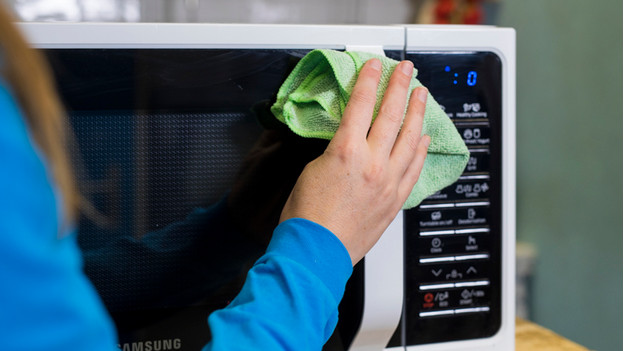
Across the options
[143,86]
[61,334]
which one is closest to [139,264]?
[143,86]

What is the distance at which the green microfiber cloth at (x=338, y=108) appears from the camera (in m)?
0.53

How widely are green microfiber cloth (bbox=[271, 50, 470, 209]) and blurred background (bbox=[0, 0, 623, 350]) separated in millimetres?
894

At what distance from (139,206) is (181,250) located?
56 millimetres

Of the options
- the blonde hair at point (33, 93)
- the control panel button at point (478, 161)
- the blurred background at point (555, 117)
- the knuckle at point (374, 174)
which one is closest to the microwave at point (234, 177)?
the control panel button at point (478, 161)

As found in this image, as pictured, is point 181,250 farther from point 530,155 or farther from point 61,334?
point 530,155

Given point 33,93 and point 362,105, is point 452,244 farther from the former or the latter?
point 33,93

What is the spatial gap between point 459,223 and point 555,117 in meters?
0.97

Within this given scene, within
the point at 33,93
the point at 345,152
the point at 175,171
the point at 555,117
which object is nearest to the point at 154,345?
the point at 175,171

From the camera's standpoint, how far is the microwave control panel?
62 cm

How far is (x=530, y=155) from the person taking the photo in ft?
5.10

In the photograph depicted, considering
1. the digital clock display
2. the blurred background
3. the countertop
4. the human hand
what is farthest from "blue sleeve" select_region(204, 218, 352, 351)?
the blurred background

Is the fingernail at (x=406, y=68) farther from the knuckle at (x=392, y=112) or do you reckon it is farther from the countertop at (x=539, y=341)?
the countertop at (x=539, y=341)

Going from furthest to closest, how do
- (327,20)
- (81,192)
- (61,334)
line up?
(327,20), (81,192), (61,334)

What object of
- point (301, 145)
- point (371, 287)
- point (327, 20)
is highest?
point (327, 20)
